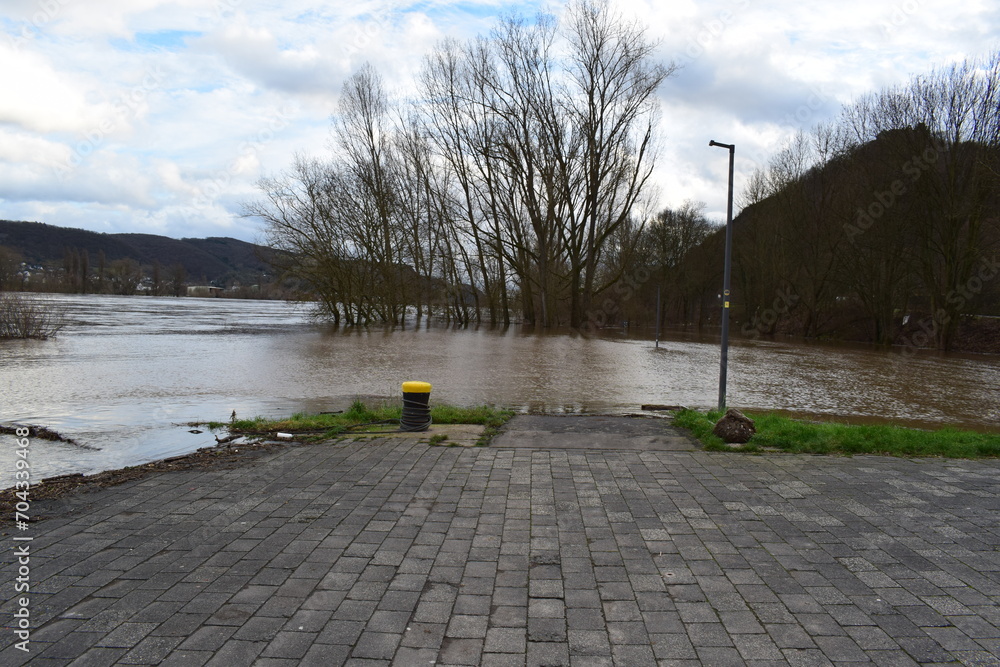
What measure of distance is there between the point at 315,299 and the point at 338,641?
3762cm

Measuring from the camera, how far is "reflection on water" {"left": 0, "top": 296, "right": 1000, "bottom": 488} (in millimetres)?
9289

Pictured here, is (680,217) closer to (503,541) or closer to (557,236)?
(557,236)

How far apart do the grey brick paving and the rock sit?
1.19 m

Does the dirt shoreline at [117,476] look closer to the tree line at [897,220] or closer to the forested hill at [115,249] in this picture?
the tree line at [897,220]

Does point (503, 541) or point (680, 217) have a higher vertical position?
point (680, 217)

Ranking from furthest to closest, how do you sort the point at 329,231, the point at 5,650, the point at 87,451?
the point at 329,231
the point at 87,451
the point at 5,650

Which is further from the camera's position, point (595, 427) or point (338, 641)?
point (595, 427)

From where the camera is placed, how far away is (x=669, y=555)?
3869 millimetres

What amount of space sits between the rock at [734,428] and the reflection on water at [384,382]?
3.75 m

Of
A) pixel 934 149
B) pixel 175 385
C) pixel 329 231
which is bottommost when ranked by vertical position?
pixel 175 385

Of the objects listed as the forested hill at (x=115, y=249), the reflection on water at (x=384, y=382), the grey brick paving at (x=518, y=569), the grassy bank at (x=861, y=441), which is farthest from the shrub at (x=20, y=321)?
the forested hill at (x=115, y=249)

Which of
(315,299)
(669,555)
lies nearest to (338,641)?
(669,555)

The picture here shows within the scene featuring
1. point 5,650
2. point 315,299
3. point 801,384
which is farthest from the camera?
point 315,299

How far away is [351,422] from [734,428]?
488 cm
